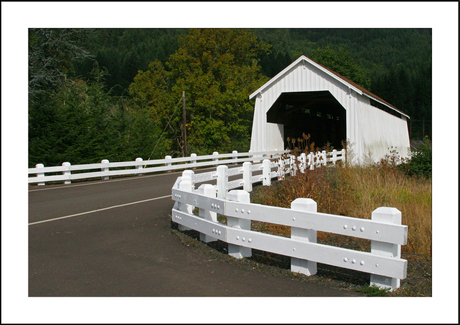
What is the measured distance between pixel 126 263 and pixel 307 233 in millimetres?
2442

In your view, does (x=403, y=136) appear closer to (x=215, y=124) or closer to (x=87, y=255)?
(x=215, y=124)

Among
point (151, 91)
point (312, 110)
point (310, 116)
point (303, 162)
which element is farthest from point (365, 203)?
point (151, 91)

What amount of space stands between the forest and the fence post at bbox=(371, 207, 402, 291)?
673 inches

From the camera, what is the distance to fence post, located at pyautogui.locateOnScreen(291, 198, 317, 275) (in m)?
4.92

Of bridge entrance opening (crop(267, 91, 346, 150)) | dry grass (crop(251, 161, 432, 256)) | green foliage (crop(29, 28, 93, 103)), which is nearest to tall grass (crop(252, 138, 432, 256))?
dry grass (crop(251, 161, 432, 256))

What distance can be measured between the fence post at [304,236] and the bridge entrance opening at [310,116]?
55.7 feet

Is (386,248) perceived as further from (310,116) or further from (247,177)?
(310,116)

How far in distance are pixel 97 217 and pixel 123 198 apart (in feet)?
8.92

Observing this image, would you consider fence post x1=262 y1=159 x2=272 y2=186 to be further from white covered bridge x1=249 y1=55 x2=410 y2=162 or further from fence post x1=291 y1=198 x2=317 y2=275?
fence post x1=291 y1=198 x2=317 y2=275

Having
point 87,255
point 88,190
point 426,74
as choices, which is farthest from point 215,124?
point 426,74

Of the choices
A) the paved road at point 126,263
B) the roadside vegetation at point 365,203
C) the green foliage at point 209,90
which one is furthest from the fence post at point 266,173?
the green foliage at point 209,90

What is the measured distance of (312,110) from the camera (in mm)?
31531

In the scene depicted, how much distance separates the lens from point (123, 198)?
1180 cm

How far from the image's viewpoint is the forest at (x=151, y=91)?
65.4 feet
